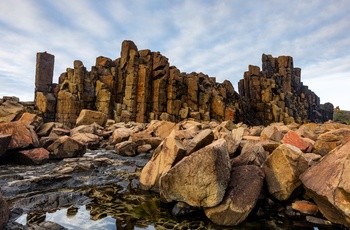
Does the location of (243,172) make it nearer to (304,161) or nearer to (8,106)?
(304,161)

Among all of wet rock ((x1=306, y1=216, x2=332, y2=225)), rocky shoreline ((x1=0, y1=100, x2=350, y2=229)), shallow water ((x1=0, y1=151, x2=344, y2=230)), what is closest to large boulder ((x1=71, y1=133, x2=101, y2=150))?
rocky shoreline ((x1=0, y1=100, x2=350, y2=229))

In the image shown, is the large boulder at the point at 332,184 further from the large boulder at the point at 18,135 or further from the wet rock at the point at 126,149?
the large boulder at the point at 18,135

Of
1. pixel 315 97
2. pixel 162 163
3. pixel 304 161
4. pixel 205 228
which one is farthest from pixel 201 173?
pixel 315 97

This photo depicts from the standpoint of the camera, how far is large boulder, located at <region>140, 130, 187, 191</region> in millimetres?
7492

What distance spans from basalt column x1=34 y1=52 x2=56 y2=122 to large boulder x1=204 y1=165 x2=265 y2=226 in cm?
4333

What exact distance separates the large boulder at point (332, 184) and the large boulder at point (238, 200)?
1.20 m

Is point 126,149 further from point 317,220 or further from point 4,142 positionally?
point 317,220

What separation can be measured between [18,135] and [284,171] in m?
11.2

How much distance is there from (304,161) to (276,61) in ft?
290

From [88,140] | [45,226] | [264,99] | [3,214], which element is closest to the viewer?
[3,214]

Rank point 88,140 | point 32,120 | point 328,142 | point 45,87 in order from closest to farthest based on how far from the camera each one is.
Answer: point 328,142 → point 32,120 → point 88,140 → point 45,87

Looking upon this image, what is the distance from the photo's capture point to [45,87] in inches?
1797

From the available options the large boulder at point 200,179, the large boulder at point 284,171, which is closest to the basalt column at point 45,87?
the large boulder at point 200,179

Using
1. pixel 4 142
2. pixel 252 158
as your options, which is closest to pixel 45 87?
pixel 4 142
